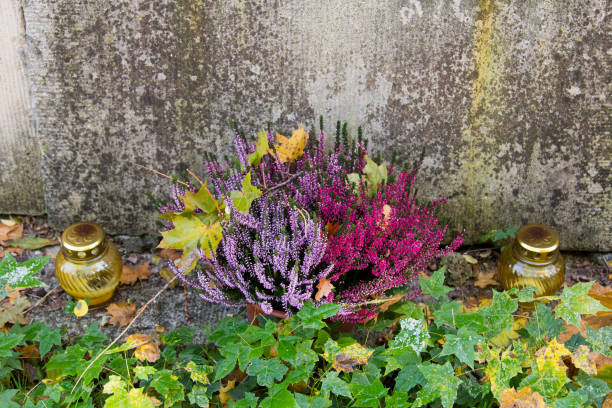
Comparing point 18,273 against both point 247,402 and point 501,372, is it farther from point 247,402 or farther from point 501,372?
point 501,372

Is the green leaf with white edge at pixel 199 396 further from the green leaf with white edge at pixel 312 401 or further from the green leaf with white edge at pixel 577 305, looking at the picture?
the green leaf with white edge at pixel 577 305

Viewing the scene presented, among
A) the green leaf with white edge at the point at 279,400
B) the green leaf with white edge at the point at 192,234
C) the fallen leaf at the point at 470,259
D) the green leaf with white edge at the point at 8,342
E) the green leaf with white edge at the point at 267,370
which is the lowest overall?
the fallen leaf at the point at 470,259

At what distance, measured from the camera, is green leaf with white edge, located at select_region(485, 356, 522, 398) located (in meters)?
1.82

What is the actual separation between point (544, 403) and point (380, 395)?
515mm

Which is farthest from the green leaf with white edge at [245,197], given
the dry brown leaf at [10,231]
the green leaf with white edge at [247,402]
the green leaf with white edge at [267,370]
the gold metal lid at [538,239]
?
the dry brown leaf at [10,231]

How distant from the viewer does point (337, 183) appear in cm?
214

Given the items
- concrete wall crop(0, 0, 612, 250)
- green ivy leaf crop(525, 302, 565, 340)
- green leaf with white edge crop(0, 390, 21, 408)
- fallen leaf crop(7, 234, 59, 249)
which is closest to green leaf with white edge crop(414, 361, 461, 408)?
green ivy leaf crop(525, 302, 565, 340)

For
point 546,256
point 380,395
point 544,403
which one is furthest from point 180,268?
point 546,256

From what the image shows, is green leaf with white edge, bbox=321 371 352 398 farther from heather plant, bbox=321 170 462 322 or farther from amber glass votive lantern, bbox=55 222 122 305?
amber glass votive lantern, bbox=55 222 122 305

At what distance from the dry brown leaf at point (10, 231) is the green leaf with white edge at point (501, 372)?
7.88 feet

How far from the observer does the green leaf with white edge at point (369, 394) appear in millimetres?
1846

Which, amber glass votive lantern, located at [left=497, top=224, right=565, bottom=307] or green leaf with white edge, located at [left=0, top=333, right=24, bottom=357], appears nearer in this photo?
green leaf with white edge, located at [left=0, top=333, right=24, bottom=357]

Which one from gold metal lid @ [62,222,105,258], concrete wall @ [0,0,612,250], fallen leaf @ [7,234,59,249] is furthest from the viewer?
fallen leaf @ [7,234,59,249]

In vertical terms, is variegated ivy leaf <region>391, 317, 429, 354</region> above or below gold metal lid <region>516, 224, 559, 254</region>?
below
